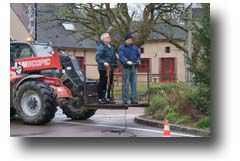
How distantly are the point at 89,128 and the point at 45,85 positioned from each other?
108 cm

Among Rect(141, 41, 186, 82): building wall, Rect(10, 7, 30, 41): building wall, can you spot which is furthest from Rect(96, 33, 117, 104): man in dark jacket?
Rect(10, 7, 30, 41): building wall

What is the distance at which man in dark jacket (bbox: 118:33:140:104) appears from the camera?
358 inches

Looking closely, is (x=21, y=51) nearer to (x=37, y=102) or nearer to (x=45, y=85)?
(x=45, y=85)

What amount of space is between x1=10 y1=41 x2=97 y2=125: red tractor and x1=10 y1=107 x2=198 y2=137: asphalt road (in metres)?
0.21

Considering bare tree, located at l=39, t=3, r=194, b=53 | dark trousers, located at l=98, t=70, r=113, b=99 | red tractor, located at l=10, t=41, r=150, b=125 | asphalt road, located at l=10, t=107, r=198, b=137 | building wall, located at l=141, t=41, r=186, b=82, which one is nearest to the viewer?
asphalt road, located at l=10, t=107, r=198, b=137

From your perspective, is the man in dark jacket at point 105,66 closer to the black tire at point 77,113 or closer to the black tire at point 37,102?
the black tire at point 37,102

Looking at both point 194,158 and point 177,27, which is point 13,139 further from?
point 177,27

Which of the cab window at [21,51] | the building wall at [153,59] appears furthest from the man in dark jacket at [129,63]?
the cab window at [21,51]

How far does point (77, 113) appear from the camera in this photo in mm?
10383

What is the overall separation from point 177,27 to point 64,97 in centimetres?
297

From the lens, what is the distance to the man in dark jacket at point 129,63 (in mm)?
9086

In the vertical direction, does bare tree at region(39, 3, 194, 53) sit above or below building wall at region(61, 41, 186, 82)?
above

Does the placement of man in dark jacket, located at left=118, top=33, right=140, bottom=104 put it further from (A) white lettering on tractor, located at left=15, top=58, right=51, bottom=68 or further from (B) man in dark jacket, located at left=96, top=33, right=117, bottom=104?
(A) white lettering on tractor, located at left=15, top=58, right=51, bottom=68

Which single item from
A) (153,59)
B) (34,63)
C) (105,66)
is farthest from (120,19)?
(34,63)
